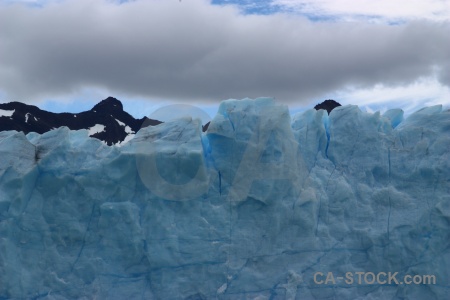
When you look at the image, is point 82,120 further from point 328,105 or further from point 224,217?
point 224,217

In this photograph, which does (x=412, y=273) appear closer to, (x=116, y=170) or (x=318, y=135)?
(x=318, y=135)

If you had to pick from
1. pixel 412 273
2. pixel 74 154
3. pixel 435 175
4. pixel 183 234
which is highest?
pixel 74 154

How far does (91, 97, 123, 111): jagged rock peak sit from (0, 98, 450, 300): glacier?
44.4 ft

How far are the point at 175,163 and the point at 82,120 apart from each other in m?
13.7

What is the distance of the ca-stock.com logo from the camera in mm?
10438

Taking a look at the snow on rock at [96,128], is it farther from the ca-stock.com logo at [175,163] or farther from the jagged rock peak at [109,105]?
the ca-stock.com logo at [175,163]

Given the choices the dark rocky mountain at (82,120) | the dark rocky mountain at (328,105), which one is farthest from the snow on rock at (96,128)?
the dark rocky mountain at (328,105)

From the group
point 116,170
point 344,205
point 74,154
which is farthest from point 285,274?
point 74,154

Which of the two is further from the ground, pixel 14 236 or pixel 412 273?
pixel 14 236

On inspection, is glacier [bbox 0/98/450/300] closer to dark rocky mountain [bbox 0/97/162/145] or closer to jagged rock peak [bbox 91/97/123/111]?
dark rocky mountain [bbox 0/97/162/145]

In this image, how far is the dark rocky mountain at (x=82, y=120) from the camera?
21375 millimetres

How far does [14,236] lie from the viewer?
10.4 m

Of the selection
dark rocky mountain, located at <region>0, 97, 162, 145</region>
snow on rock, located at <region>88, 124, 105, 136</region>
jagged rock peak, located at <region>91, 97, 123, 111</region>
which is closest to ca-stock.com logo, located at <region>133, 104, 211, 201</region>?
dark rocky mountain, located at <region>0, 97, 162, 145</region>

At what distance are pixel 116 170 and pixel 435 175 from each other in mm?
5231
